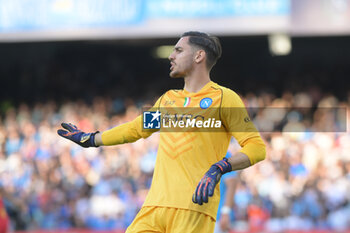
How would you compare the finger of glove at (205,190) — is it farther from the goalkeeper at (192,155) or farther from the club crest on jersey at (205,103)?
the club crest on jersey at (205,103)

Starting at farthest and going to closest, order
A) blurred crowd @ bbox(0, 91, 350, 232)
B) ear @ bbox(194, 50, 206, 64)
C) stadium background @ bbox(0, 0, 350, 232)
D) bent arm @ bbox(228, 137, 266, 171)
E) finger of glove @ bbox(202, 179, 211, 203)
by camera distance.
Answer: stadium background @ bbox(0, 0, 350, 232)
blurred crowd @ bbox(0, 91, 350, 232)
ear @ bbox(194, 50, 206, 64)
bent arm @ bbox(228, 137, 266, 171)
finger of glove @ bbox(202, 179, 211, 203)

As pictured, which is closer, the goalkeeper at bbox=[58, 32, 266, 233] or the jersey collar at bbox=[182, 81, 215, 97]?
the goalkeeper at bbox=[58, 32, 266, 233]

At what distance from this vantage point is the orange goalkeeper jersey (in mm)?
4617

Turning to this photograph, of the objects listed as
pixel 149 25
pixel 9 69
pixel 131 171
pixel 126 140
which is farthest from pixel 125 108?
pixel 126 140

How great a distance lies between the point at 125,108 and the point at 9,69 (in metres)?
5.60

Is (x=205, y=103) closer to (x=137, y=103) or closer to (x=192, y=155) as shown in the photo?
(x=192, y=155)

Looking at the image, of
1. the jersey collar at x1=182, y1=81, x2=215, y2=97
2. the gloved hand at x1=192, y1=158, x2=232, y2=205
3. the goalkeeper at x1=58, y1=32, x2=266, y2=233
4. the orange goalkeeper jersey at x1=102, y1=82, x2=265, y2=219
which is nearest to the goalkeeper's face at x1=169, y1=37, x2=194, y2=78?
the goalkeeper at x1=58, y1=32, x2=266, y2=233

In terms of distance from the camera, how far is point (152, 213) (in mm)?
4645

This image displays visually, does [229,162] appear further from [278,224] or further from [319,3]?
[319,3]

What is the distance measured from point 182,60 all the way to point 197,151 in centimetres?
70

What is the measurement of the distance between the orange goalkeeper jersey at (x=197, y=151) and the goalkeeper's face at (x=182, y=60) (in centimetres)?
24

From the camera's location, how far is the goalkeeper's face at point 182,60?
4.91 meters

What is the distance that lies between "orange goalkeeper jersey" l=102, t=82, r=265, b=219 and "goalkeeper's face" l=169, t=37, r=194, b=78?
0.24m

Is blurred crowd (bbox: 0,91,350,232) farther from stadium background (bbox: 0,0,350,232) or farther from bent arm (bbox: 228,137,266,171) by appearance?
bent arm (bbox: 228,137,266,171)
